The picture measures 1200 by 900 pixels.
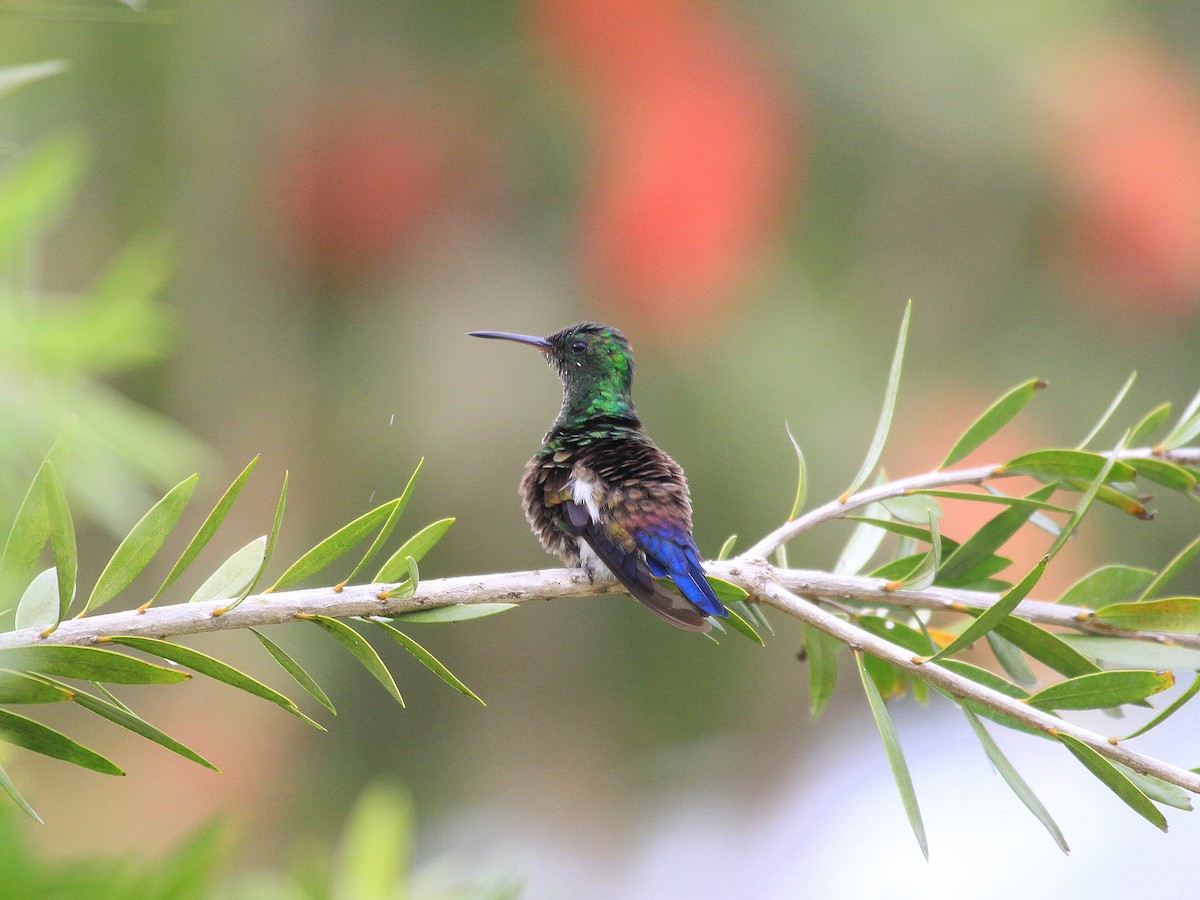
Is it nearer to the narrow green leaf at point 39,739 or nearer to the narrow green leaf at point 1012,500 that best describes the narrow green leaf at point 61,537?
the narrow green leaf at point 39,739

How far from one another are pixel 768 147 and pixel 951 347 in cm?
177

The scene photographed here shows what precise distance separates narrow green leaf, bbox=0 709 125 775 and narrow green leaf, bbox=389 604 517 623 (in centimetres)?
21

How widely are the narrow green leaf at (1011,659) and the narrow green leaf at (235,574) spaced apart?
0.53 meters

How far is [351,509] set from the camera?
7289 millimetres

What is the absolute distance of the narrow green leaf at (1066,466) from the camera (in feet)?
2.94

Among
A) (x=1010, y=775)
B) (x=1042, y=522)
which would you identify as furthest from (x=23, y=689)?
(x=1042, y=522)

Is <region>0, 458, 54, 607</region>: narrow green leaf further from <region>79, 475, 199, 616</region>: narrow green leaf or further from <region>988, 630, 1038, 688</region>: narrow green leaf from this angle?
<region>988, 630, 1038, 688</region>: narrow green leaf

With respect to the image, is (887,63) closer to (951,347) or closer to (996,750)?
(951,347)

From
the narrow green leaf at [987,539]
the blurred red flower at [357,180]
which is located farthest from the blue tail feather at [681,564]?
the blurred red flower at [357,180]

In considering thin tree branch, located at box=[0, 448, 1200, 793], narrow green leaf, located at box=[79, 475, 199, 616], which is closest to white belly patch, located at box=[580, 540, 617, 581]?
thin tree branch, located at box=[0, 448, 1200, 793]

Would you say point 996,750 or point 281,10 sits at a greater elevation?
point 281,10

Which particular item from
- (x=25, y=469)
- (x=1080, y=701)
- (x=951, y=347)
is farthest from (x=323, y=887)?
(x=951, y=347)

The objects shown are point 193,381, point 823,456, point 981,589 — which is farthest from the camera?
point 193,381

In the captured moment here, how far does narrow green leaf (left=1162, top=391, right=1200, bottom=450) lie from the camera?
94cm
